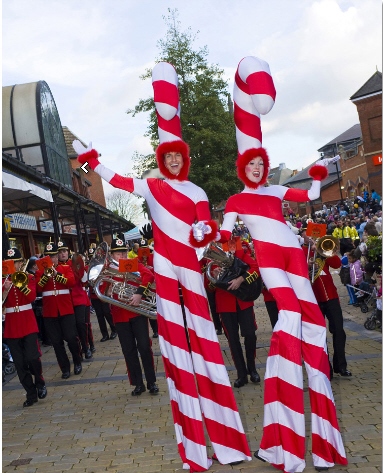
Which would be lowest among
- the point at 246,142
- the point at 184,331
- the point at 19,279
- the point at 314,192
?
the point at 184,331

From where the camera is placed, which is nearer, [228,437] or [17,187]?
[228,437]

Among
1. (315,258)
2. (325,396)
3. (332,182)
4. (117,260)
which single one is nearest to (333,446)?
(325,396)

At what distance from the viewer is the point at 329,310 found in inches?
288

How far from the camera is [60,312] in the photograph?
9172mm

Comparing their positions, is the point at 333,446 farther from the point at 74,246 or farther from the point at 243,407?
the point at 74,246

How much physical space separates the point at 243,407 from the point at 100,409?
1.68m

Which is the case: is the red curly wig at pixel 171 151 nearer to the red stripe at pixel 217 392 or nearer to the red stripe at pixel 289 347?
the red stripe at pixel 289 347

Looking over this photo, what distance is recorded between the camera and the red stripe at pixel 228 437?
193 inches

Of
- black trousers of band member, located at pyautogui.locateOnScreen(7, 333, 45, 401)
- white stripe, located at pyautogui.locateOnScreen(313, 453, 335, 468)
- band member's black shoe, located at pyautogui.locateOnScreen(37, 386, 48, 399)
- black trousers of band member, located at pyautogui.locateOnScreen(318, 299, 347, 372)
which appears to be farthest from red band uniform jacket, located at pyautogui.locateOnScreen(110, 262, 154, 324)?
white stripe, located at pyautogui.locateOnScreen(313, 453, 335, 468)

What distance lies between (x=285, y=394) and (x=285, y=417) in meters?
0.16

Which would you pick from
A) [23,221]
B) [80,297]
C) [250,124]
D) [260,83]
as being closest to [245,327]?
[250,124]

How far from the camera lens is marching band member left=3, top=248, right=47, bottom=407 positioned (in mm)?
7703

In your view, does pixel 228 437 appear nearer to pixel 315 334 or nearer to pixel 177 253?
pixel 315 334

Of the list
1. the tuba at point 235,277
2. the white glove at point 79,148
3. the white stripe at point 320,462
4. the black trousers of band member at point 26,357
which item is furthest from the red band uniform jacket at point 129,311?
the white stripe at point 320,462
